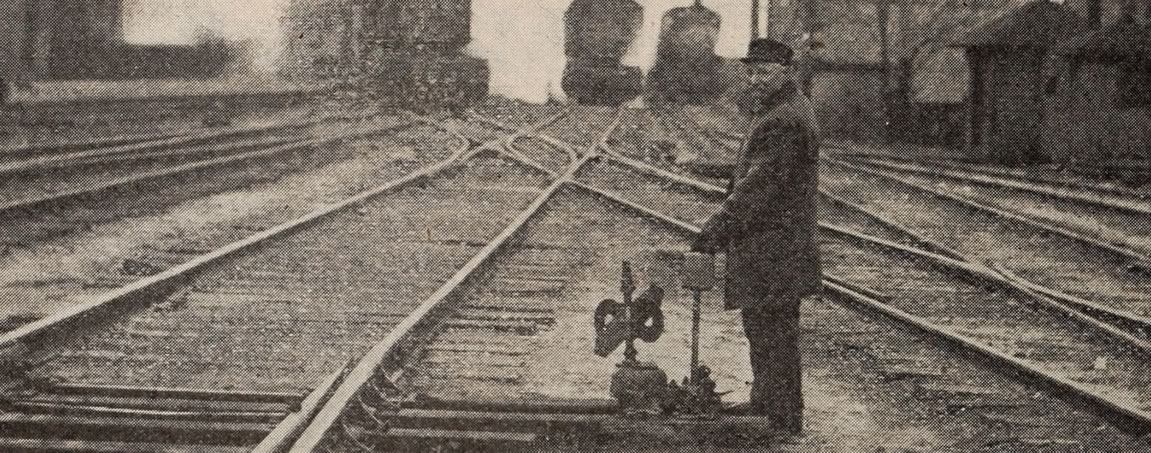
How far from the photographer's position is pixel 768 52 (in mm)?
5027

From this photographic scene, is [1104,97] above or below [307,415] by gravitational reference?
above

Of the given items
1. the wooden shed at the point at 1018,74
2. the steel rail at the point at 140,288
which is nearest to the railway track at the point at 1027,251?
the steel rail at the point at 140,288

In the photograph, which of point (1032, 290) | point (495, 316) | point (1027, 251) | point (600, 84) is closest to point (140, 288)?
point (495, 316)

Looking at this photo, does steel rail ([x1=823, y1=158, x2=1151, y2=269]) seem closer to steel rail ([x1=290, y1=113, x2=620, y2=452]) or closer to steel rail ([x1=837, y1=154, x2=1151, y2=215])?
steel rail ([x1=837, y1=154, x2=1151, y2=215])

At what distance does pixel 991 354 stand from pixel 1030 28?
51.9ft

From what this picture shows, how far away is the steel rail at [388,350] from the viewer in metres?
4.75

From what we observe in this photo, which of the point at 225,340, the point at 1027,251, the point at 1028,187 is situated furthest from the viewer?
the point at 1028,187

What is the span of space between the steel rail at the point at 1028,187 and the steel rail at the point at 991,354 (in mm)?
6186

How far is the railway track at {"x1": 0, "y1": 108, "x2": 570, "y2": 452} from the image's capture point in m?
4.90

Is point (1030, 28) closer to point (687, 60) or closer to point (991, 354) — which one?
point (991, 354)

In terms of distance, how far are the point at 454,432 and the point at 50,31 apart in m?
30.8

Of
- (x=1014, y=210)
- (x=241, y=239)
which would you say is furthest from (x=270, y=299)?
(x=1014, y=210)

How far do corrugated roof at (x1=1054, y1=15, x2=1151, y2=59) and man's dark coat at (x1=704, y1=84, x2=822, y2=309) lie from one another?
49.7ft

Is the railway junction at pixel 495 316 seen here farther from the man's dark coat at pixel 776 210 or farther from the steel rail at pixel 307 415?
the man's dark coat at pixel 776 210
